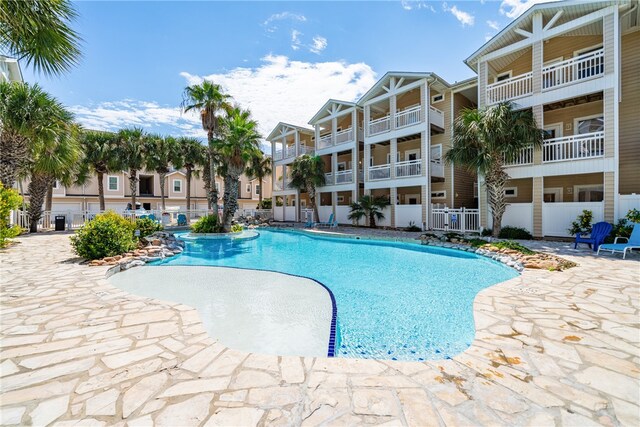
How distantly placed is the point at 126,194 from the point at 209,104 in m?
24.1

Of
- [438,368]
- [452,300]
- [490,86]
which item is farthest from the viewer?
[490,86]

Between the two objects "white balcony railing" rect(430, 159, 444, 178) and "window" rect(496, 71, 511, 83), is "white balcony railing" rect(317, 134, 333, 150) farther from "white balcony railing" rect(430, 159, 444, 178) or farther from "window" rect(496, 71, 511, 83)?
"window" rect(496, 71, 511, 83)

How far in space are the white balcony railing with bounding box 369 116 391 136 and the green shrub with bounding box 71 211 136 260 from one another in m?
16.4

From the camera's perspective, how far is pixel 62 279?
6199 millimetres

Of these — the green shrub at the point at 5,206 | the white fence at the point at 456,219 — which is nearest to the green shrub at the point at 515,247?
the white fence at the point at 456,219

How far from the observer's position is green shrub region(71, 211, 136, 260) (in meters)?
8.44

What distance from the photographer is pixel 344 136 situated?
22.8m

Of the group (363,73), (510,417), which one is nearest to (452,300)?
(510,417)

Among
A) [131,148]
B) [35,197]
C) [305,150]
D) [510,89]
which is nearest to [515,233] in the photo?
[510,89]

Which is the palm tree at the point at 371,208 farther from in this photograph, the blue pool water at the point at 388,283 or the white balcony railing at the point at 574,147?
the white balcony railing at the point at 574,147

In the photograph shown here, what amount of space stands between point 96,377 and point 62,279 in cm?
497

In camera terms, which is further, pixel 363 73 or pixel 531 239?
pixel 363 73

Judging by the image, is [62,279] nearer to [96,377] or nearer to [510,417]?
[96,377]

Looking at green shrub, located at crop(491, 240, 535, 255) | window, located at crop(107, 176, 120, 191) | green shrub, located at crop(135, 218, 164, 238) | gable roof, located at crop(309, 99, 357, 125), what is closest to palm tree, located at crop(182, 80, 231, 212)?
green shrub, located at crop(135, 218, 164, 238)
